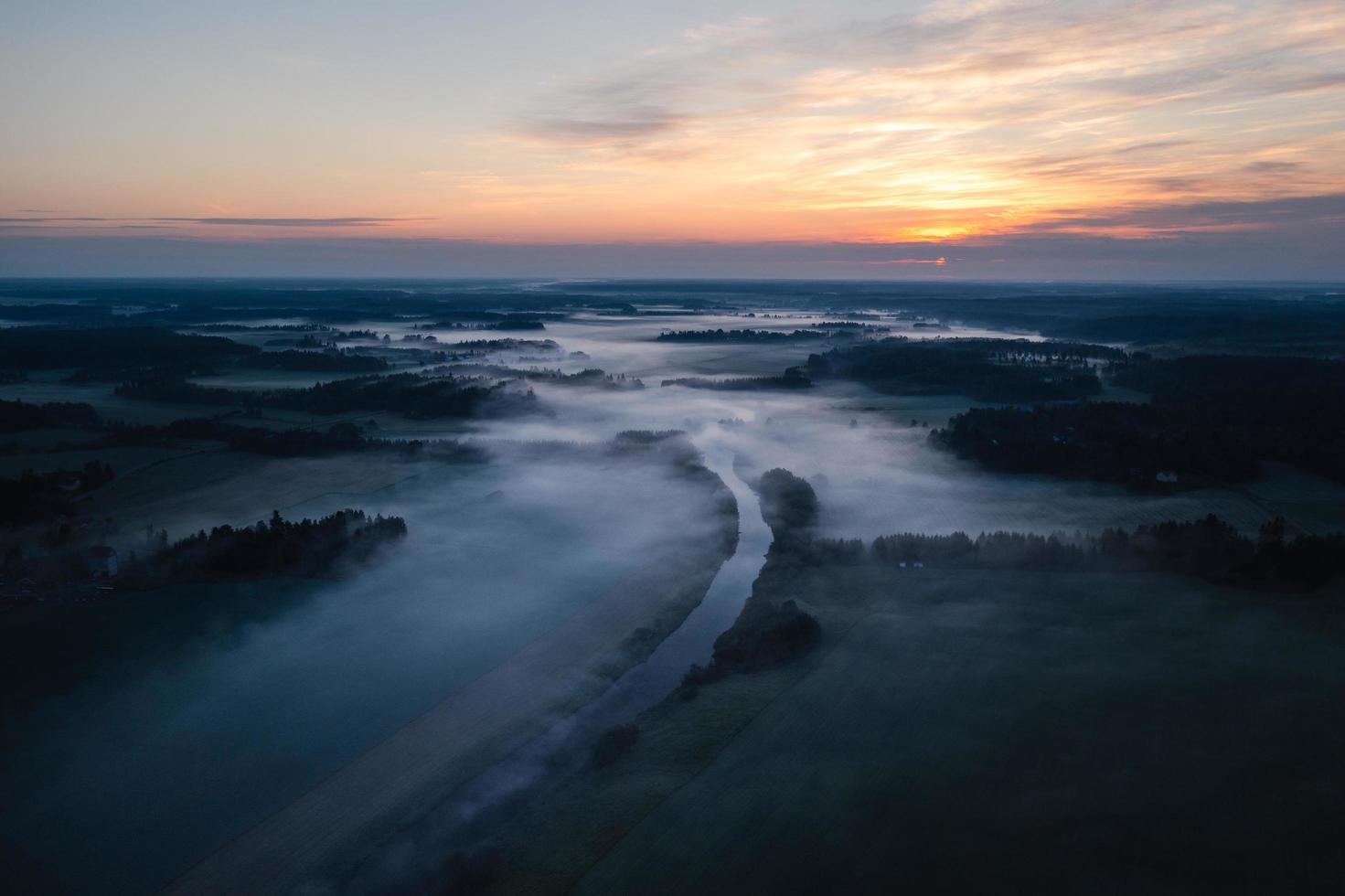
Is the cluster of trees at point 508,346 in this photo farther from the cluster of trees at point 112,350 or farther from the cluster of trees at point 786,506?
the cluster of trees at point 786,506

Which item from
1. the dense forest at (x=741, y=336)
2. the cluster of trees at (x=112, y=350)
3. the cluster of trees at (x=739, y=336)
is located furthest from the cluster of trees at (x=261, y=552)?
the cluster of trees at (x=739, y=336)

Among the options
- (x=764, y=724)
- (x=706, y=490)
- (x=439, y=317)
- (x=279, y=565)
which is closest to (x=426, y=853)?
(x=764, y=724)

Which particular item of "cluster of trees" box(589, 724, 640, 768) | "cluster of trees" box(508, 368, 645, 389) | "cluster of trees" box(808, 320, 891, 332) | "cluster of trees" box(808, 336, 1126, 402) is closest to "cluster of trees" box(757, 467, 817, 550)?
"cluster of trees" box(589, 724, 640, 768)

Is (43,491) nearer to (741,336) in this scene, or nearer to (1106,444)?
(1106,444)

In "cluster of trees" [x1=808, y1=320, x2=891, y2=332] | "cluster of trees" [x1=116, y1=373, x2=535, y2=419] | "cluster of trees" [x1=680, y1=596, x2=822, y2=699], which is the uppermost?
"cluster of trees" [x1=808, y1=320, x2=891, y2=332]

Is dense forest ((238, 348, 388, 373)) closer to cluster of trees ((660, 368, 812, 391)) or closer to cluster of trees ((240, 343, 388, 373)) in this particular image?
cluster of trees ((240, 343, 388, 373))

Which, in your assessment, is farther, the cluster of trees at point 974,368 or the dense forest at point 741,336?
the dense forest at point 741,336
